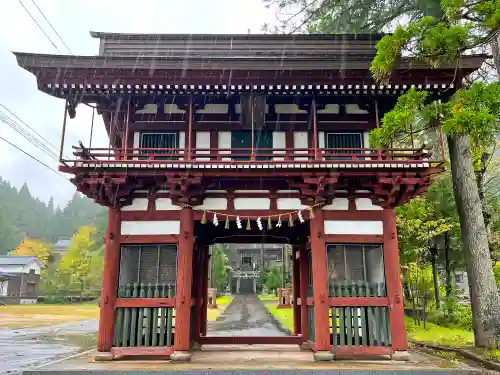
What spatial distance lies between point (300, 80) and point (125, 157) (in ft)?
16.1

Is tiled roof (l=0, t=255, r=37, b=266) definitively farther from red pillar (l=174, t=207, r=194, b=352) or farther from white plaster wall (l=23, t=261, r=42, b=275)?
red pillar (l=174, t=207, r=194, b=352)

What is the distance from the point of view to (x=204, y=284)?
14.1 m

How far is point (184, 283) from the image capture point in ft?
34.1

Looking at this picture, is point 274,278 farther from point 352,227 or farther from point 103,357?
point 103,357

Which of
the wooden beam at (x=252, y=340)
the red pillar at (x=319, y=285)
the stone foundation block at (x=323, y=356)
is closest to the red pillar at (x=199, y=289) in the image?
the wooden beam at (x=252, y=340)

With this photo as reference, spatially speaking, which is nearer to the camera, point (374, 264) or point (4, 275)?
point (374, 264)

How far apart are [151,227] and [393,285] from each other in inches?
250

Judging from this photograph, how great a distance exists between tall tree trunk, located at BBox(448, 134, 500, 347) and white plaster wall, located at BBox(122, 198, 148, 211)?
370 inches

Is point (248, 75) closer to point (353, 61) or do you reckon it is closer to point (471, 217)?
point (353, 61)

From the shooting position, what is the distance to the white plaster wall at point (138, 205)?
11.0 m

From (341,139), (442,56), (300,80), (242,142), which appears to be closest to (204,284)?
(242,142)

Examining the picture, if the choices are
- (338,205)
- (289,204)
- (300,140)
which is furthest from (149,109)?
(338,205)

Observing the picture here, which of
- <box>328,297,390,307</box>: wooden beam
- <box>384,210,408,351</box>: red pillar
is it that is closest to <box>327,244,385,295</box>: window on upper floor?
<box>384,210,408,351</box>: red pillar

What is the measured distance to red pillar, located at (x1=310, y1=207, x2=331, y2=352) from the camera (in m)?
10.2
